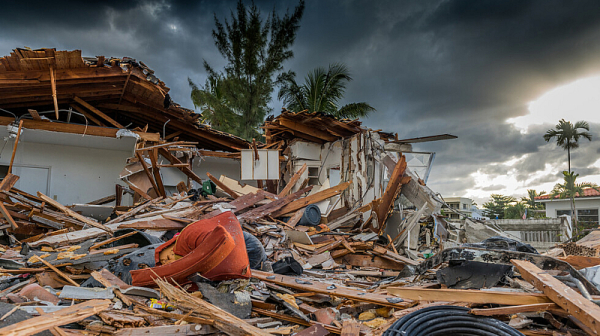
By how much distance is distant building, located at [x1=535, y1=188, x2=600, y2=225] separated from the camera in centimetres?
2552

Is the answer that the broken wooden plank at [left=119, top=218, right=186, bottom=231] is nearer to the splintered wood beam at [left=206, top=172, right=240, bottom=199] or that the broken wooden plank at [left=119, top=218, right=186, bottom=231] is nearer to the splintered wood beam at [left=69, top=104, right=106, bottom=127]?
the splintered wood beam at [left=206, top=172, right=240, bottom=199]

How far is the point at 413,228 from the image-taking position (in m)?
8.75

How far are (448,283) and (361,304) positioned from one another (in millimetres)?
1358

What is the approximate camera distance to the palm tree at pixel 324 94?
69.6ft

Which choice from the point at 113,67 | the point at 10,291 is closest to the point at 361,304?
the point at 10,291

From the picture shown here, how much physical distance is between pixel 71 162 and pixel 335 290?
10.9 meters

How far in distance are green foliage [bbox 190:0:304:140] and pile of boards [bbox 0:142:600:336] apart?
16.6 metres

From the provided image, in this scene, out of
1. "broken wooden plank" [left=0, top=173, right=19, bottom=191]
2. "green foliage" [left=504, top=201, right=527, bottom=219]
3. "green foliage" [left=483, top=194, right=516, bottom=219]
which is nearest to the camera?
"broken wooden plank" [left=0, top=173, right=19, bottom=191]

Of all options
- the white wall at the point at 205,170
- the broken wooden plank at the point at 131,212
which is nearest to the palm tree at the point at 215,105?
the white wall at the point at 205,170

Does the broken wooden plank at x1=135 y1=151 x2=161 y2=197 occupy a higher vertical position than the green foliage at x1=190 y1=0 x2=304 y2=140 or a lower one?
lower

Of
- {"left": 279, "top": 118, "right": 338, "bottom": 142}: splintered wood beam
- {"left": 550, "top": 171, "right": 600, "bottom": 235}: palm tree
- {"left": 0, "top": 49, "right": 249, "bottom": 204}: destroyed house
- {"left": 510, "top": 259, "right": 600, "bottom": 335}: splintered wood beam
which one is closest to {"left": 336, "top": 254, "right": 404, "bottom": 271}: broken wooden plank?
{"left": 510, "top": 259, "right": 600, "bottom": 335}: splintered wood beam

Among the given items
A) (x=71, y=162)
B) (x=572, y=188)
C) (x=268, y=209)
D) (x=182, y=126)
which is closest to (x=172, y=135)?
(x=182, y=126)

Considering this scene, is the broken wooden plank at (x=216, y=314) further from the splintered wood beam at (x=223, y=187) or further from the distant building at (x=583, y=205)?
the distant building at (x=583, y=205)

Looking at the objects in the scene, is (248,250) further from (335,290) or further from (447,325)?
(447,325)
